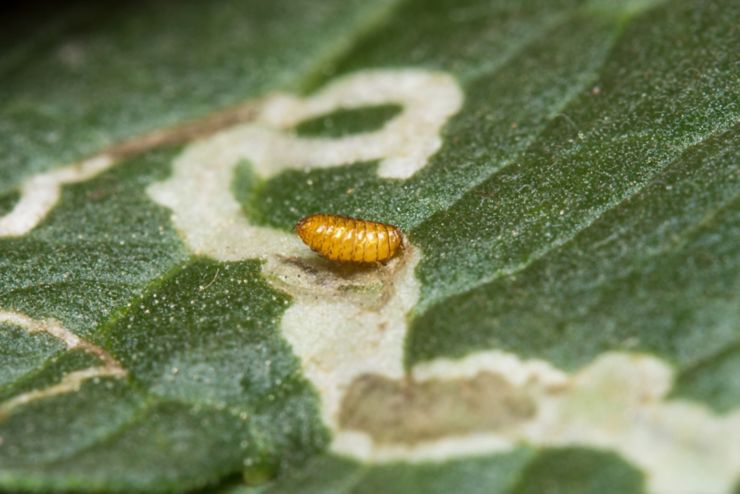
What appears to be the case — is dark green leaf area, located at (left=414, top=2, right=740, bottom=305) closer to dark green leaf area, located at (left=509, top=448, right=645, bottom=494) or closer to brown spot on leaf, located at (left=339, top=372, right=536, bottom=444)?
brown spot on leaf, located at (left=339, top=372, right=536, bottom=444)

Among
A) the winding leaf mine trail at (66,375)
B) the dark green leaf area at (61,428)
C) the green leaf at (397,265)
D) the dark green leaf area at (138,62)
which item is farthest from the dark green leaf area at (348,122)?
the dark green leaf area at (61,428)

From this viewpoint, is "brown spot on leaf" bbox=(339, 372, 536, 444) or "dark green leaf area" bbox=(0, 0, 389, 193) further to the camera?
"dark green leaf area" bbox=(0, 0, 389, 193)

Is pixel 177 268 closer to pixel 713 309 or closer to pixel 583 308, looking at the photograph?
pixel 583 308

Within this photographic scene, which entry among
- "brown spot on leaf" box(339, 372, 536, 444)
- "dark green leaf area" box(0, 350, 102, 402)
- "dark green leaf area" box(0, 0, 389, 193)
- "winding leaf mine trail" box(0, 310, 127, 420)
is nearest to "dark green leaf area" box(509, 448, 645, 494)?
"brown spot on leaf" box(339, 372, 536, 444)

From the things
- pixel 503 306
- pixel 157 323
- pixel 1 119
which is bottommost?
pixel 503 306

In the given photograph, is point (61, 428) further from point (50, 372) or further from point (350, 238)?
point (350, 238)

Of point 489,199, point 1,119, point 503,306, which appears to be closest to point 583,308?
point 503,306
